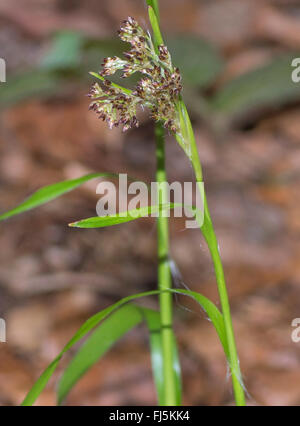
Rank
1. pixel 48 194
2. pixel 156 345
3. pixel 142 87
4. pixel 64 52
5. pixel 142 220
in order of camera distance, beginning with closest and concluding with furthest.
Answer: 1. pixel 142 87
2. pixel 48 194
3. pixel 156 345
4. pixel 142 220
5. pixel 64 52

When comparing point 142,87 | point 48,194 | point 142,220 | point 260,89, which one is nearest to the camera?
point 142,87

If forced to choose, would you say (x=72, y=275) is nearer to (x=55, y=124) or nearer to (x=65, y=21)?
(x=55, y=124)

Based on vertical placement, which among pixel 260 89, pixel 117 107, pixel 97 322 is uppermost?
pixel 260 89

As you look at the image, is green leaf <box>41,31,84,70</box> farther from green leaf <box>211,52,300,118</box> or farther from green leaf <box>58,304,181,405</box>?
green leaf <box>58,304,181,405</box>

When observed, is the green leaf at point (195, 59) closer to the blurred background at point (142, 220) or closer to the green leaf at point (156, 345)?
the blurred background at point (142, 220)

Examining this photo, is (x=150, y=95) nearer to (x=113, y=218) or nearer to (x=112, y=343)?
(x=113, y=218)

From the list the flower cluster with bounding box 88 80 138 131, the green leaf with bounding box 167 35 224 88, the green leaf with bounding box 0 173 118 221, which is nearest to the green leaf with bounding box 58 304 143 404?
the green leaf with bounding box 0 173 118 221

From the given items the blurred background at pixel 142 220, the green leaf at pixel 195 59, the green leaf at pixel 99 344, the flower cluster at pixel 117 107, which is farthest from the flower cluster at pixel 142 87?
the green leaf at pixel 195 59

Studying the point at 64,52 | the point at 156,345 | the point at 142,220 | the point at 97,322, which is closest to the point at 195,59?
the point at 64,52

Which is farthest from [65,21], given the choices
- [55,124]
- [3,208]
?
[3,208]
